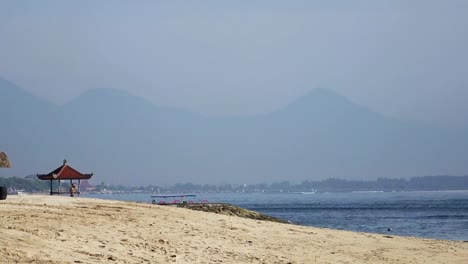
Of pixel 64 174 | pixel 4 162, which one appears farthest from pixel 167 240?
pixel 64 174

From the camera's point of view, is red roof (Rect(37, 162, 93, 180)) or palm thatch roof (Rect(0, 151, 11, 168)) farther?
red roof (Rect(37, 162, 93, 180))

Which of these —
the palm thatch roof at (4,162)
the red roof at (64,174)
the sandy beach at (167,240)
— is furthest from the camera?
the red roof at (64,174)

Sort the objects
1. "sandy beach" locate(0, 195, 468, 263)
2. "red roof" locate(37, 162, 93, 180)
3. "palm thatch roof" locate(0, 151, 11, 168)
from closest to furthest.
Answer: "sandy beach" locate(0, 195, 468, 263)
"palm thatch roof" locate(0, 151, 11, 168)
"red roof" locate(37, 162, 93, 180)

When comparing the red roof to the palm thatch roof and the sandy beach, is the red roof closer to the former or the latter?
the palm thatch roof

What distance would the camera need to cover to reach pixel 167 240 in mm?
21250

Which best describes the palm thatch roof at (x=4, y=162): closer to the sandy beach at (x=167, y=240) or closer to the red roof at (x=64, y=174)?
the sandy beach at (x=167, y=240)

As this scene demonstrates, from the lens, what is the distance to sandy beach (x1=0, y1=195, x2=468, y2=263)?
1738 cm

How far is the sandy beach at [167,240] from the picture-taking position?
17.4 meters

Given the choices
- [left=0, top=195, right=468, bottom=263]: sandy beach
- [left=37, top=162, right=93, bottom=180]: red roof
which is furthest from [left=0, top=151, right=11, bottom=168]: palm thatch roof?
[left=37, top=162, right=93, bottom=180]: red roof

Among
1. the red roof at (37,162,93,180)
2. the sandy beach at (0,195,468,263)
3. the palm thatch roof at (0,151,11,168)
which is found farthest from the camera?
the red roof at (37,162,93,180)

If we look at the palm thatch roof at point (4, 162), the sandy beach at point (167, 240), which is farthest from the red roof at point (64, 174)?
the sandy beach at point (167, 240)

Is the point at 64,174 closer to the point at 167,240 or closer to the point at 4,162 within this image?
the point at 4,162

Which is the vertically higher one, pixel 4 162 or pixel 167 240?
pixel 4 162

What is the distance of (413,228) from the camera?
6325 cm
